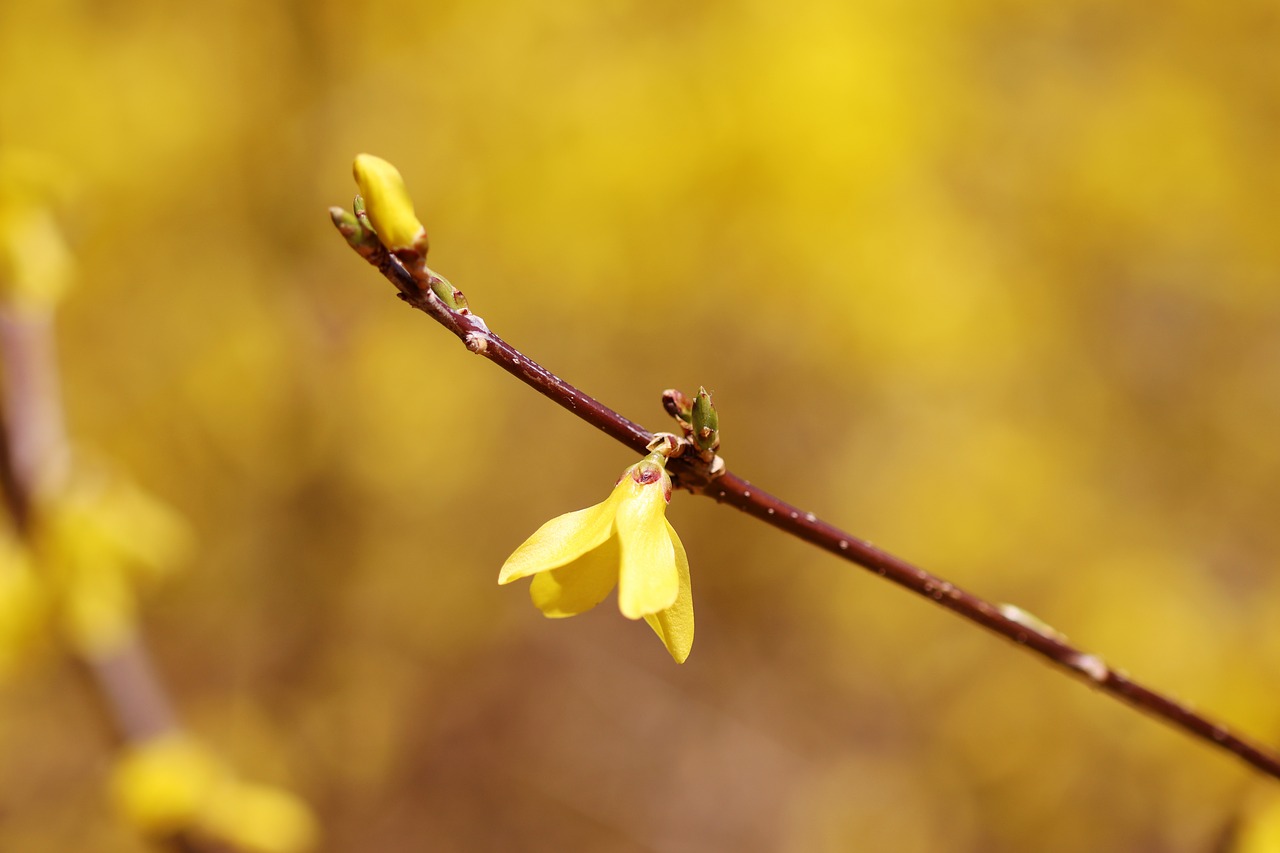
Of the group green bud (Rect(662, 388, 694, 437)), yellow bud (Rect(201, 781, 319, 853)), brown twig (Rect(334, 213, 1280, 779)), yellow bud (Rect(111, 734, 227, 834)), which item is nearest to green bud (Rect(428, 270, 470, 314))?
brown twig (Rect(334, 213, 1280, 779))

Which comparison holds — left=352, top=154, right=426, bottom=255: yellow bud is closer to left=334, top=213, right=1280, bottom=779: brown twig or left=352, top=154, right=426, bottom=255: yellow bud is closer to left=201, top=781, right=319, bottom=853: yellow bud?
left=334, top=213, right=1280, bottom=779: brown twig

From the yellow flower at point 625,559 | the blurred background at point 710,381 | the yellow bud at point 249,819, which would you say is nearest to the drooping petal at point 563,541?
the yellow flower at point 625,559

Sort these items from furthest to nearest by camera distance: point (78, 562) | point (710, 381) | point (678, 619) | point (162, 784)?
point (710, 381), point (78, 562), point (162, 784), point (678, 619)

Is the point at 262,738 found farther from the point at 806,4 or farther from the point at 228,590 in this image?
the point at 806,4

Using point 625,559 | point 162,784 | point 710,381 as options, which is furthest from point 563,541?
point 710,381

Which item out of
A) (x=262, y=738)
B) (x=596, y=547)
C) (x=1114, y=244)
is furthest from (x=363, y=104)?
(x=1114, y=244)

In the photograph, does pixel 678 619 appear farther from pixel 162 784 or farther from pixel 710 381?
pixel 710 381
